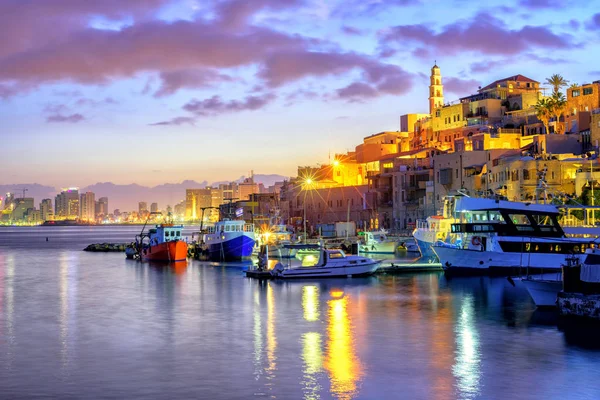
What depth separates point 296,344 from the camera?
1163 inches

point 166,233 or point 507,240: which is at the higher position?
point 166,233

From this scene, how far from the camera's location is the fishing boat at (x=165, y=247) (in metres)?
81.7

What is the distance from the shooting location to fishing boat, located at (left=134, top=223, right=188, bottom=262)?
81688 mm

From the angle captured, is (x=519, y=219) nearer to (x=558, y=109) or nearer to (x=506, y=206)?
(x=506, y=206)

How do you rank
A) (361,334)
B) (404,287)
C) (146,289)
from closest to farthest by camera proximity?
(361,334) → (404,287) → (146,289)

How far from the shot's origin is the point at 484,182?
92.9 m

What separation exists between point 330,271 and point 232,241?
2639 cm

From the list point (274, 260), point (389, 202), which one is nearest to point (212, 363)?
point (274, 260)

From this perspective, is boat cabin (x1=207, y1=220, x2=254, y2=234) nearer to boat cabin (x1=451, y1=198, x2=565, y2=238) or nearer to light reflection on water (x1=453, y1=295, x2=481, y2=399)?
boat cabin (x1=451, y1=198, x2=565, y2=238)

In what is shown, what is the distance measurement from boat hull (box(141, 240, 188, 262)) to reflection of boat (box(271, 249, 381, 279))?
29.1 m

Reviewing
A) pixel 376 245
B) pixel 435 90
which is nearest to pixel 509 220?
pixel 376 245

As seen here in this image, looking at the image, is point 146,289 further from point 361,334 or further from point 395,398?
point 395,398

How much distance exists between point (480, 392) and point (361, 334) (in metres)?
10.7

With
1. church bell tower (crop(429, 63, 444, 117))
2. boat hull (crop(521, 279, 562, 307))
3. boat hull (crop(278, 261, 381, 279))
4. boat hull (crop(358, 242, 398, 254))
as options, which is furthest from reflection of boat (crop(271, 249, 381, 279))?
church bell tower (crop(429, 63, 444, 117))
